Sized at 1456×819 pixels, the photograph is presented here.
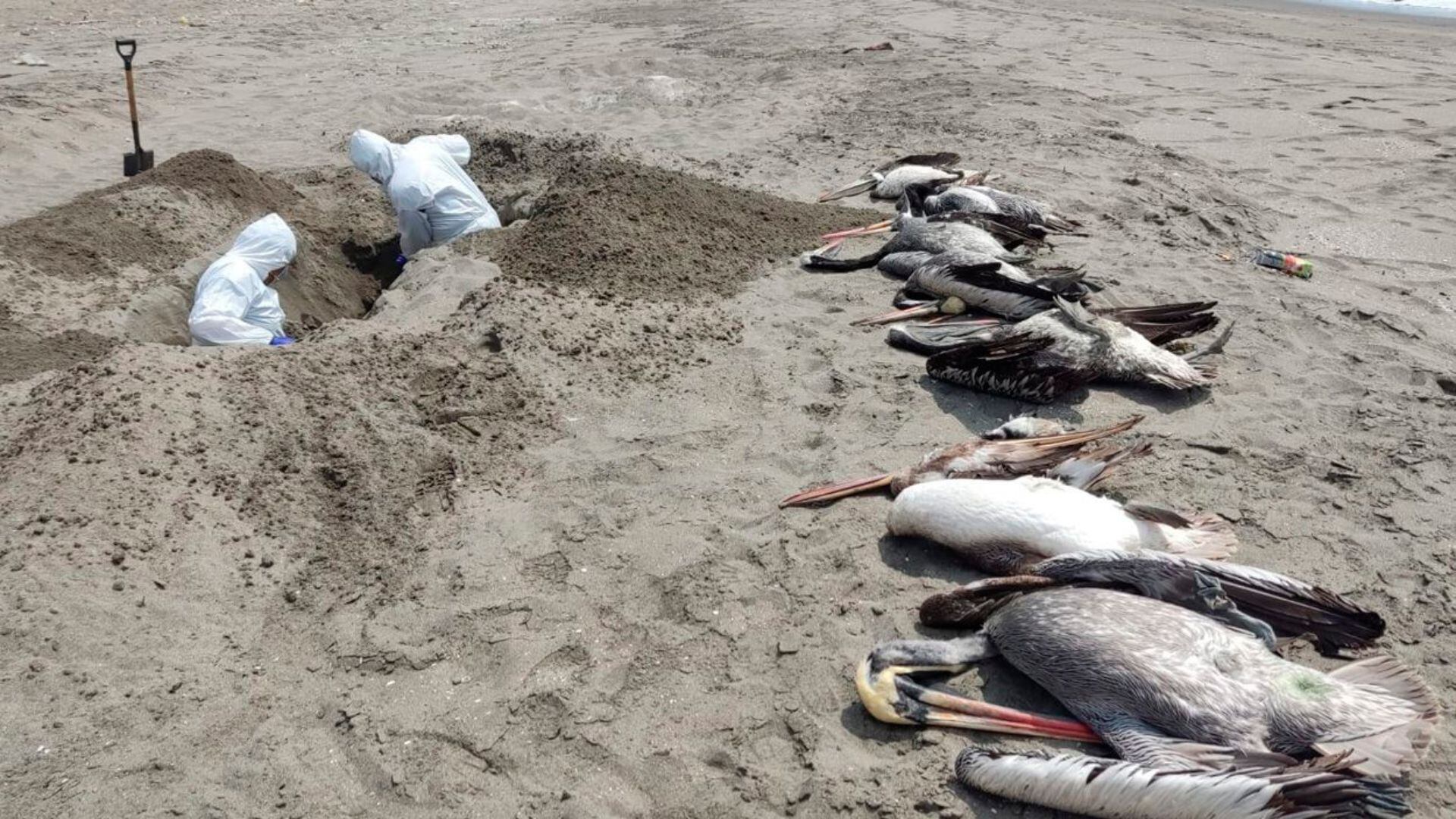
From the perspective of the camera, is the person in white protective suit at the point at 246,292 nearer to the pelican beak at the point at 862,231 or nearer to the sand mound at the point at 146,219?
the sand mound at the point at 146,219

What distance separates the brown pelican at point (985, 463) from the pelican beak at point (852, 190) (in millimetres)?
4512

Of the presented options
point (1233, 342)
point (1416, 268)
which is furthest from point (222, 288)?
point (1416, 268)

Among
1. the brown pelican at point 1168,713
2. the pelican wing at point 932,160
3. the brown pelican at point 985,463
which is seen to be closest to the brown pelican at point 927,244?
the pelican wing at point 932,160

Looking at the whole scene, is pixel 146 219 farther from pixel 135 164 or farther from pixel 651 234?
pixel 651 234

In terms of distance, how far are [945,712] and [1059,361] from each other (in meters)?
2.49

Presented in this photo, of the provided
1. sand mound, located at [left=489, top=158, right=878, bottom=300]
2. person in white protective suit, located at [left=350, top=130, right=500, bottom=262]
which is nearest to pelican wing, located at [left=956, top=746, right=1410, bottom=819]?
sand mound, located at [left=489, top=158, right=878, bottom=300]

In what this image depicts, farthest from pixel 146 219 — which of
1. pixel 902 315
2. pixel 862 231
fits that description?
pixel 902 315

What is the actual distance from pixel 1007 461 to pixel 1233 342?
231 centimetres

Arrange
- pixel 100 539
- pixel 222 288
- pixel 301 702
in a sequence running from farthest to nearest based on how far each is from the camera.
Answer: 1. pixel 222 288
2. pixel 100 539
3. pixel 301 702

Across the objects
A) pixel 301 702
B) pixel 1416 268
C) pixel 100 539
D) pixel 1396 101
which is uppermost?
pixel 1396 101

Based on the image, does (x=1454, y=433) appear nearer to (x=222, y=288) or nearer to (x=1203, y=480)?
(x=1203, y=480)

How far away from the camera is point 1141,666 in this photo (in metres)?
2.98

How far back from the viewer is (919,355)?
555cm

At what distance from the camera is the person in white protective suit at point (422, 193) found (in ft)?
25.1
